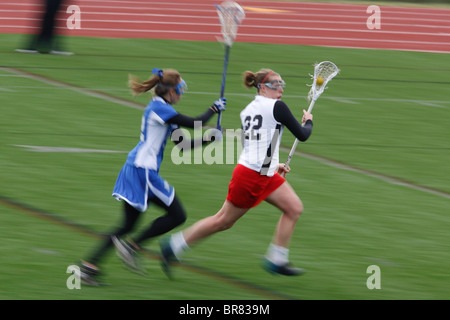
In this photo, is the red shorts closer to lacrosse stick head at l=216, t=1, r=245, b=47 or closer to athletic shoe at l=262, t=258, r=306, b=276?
athletic shoe at l=262, t=258, r=306, b=276

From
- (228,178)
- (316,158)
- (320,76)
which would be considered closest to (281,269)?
(320,76)

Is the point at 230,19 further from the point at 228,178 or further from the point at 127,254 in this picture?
the point at 228,178

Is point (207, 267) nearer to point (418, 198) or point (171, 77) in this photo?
point (171, 77)

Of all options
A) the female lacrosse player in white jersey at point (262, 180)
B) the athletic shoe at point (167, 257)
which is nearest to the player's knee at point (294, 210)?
the female lacrosse player in white jersey at point (262, 180)

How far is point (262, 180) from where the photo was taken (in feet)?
23.9

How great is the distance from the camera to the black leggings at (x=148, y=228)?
7.00 metres

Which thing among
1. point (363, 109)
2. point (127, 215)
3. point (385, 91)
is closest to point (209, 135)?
point (127, 215)

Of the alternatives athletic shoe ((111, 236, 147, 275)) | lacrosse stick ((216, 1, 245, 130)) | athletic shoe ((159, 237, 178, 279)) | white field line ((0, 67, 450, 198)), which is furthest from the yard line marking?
white field line ((0, 67, 450, 198))

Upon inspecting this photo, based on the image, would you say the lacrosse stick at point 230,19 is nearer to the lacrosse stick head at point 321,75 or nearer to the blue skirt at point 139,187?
the lacrosse stick head at point 321,75

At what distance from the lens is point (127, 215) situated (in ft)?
23.0

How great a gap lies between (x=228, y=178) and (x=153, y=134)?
13.7ft

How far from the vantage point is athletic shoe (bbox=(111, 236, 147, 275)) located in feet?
23.0

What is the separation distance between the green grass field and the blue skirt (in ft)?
2.39

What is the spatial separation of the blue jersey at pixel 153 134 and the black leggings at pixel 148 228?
317 millimetres
